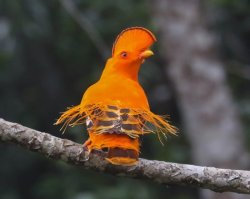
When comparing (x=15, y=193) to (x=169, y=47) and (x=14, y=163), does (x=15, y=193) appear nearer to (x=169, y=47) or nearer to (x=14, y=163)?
(x=14, y=163)

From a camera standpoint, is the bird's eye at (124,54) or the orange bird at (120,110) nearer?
the orange bird at (120,110)

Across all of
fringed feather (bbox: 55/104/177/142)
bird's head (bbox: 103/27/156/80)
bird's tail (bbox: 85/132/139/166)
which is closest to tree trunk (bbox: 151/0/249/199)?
bird's head (bbox: 103/27/156/80)

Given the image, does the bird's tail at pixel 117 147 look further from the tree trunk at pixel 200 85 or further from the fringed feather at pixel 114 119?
the tree trunk at pixel 200 85

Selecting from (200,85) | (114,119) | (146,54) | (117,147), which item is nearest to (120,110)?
(114,119)

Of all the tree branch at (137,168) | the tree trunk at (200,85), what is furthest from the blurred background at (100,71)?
the tree branch at (137,168)

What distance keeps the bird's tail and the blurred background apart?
11.8ft

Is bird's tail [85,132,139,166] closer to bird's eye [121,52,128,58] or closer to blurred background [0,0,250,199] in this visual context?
bird's eye [121,52,128,58]

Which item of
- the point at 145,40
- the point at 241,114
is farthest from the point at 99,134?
the point at 241,114

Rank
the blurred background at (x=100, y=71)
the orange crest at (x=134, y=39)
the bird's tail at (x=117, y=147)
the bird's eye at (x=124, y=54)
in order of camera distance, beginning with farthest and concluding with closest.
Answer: the blurred background at (x=100, y=71)
the bird's eye at (x=124, y=54)
the orange crest at (x=134, y=39)
the bird's tail at (x=117, y=147)

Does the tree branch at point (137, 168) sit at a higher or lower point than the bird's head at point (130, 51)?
lower

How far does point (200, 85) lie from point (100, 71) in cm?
99

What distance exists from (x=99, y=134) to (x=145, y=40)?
0.55 metres

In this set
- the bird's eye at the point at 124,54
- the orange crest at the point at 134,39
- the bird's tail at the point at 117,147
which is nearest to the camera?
the bird's tail at the point at 117,147

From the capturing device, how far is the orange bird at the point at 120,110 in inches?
138
